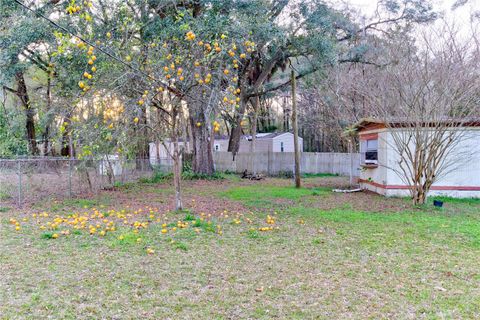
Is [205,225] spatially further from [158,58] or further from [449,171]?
[449,171]

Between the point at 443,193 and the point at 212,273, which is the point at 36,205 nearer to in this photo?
the point at 212,273

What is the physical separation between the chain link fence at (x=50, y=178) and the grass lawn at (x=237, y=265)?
4.26ft

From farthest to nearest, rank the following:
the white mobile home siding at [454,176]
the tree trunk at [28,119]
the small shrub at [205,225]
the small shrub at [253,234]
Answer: the tree trunk at [28,119], the white mobile home siding at [454,176], the small shrub at [205,225], the small shrub at [253,234]

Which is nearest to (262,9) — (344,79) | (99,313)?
(344,79)

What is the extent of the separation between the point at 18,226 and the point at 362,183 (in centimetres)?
1127

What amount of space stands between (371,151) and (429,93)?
4470 millimetres

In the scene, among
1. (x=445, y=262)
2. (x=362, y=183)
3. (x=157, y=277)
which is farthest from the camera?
(x=362, y=183)

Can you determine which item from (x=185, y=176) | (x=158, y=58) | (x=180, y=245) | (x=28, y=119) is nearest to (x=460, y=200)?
(x=180, y=245)

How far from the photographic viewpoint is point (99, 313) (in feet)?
9.79

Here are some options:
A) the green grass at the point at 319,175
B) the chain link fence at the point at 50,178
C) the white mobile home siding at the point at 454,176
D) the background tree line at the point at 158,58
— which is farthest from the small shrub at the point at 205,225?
the green grass at the point at 319,175

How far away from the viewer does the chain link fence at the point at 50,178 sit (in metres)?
8.60

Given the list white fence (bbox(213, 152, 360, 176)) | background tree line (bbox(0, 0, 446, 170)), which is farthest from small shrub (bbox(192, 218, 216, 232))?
white fence (bbox(213, 152, 360, 176))

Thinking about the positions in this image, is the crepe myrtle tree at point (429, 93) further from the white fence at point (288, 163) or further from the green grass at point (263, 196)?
the white fence at point (288, 163)

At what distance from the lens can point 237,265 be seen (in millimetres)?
4312
